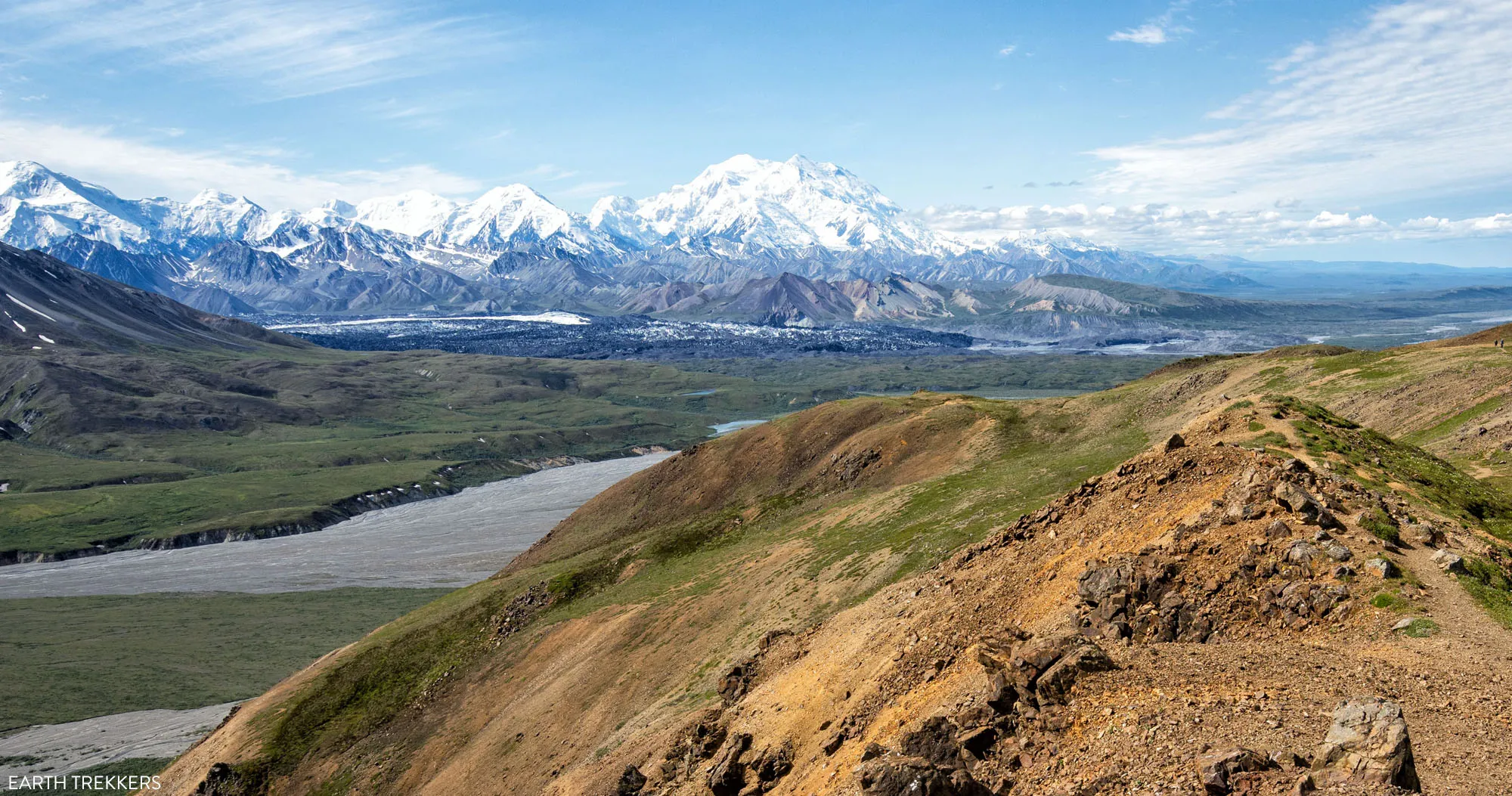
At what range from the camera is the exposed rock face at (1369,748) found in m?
15.6

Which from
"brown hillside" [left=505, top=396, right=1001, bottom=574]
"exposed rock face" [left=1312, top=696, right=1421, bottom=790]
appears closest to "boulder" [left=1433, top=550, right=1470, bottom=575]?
"exposed rock face" [left=1312, top=696, right=1421, bottom=790]

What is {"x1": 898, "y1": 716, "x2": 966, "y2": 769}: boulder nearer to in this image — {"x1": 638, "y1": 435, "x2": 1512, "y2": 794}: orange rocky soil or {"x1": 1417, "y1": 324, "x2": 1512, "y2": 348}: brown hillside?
{"x1": 638, "y1": 435, "x2": 1512, "y2": 794}: orange rocky soil

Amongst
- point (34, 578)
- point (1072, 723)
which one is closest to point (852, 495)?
point (1072, 723)

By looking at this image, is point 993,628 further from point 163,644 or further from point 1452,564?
point 163,644

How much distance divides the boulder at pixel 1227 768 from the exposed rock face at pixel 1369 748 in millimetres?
919

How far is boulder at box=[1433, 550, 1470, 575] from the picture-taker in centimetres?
2425

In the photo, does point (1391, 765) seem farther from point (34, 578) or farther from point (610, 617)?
point (34, 578)

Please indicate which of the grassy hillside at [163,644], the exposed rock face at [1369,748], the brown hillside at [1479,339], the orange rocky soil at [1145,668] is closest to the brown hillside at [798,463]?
the grassy hillside at [163,644]

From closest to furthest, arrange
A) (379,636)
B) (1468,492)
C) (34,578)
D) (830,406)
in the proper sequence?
(1468,492) < (379,636) < (830,406) < (34,578)

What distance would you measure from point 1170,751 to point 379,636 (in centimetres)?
7323

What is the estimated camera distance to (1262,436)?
129 feet

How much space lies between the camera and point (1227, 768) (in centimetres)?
1652

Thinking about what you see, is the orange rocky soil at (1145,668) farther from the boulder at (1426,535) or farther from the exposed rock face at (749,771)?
the boulder at (1426,535)

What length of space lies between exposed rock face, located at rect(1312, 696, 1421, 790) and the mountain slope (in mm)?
294
